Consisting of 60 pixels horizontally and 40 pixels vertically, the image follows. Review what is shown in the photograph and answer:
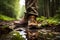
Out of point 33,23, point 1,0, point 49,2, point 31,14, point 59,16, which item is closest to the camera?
point 33,23

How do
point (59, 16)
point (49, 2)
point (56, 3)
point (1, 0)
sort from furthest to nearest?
point (1, 0) → point (49, 2) → point (56, 3) → point (59, 16)

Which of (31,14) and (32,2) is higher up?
(32,2)

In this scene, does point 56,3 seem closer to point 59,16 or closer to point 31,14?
point 59,16

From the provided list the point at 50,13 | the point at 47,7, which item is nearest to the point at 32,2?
the point at 47,7

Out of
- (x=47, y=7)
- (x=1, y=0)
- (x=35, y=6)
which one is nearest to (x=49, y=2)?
(x=47, y=7)

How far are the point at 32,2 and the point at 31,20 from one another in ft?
3.50

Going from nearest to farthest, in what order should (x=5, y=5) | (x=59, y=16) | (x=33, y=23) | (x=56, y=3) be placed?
(x=33, y=23), (x=59, y=16), (x=56, y=3), (x=5, y=5)

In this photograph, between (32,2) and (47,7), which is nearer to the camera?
(32,2)

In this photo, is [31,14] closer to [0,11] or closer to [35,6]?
[35,6]

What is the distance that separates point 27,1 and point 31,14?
77cm

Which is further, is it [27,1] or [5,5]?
[5,5]

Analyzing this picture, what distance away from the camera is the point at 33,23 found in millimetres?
7609

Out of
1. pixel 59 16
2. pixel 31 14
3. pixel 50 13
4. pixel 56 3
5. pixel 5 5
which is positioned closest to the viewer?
pixel 31 14

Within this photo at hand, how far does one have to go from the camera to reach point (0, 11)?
2294 cm
